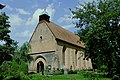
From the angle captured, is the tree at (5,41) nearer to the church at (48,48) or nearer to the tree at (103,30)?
the church at (48,48)

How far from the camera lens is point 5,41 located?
164 feet

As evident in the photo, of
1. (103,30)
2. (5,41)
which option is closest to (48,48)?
(5,41)

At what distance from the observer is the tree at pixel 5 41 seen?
159 ft

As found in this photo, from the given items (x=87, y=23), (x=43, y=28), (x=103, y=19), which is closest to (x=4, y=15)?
(x=43, y=28)

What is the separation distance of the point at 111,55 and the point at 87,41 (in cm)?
479

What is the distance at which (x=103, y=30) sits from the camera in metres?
36.3

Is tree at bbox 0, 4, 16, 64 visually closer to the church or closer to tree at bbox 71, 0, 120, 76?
the church

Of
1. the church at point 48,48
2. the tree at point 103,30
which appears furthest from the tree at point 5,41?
the tree at point 103,30

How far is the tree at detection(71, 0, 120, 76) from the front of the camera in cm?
3625

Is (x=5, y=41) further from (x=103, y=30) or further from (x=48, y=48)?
(x=103, y=30)

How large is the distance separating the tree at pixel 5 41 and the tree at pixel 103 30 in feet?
55.6

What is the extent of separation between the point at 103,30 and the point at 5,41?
23.7 meters

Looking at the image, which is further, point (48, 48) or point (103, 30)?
point (48, 48)

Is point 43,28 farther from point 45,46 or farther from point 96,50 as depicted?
point 96,50
